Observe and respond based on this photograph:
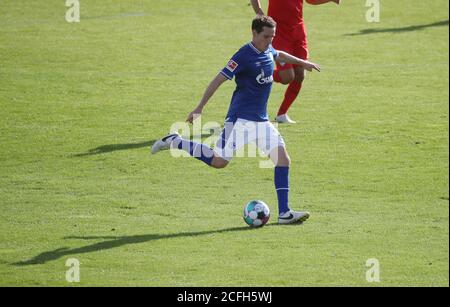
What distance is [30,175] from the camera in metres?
16.0

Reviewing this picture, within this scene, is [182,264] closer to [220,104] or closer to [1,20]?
[220,104]

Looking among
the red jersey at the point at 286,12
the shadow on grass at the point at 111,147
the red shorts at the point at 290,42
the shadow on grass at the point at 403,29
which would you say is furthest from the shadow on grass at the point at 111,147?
the shadow on grass at the point at 403,29

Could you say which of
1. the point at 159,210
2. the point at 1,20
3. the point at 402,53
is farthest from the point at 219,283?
the point at 1,20

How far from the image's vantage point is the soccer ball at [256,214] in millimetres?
12836

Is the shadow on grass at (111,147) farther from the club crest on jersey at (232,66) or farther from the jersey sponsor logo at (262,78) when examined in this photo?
the club crest on jersey at (232,66)

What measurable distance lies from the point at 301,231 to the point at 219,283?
2.36 m

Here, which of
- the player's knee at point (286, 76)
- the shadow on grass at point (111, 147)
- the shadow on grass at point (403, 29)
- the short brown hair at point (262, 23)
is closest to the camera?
the short brown hair at point (262, 23)

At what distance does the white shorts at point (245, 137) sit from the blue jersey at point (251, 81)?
11cm

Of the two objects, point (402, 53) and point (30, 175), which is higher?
point (402, 53)

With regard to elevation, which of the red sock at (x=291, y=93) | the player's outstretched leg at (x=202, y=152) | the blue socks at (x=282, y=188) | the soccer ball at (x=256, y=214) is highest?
the red sock at (x=291, y=93)

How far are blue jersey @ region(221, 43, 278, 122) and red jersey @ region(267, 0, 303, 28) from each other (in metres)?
5.47

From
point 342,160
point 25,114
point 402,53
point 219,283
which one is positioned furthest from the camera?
point 402,53

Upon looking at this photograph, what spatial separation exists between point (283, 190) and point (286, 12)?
6577 millimetres

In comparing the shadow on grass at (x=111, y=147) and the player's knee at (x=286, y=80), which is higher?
the player's knee at (x=286, y=80)
